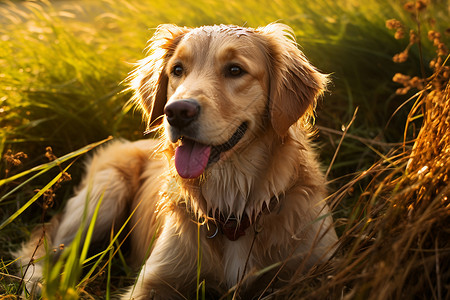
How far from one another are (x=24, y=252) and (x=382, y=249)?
2524 mm

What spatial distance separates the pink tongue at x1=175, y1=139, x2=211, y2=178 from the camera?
2379mm

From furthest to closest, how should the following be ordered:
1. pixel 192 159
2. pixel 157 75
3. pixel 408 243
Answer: pixel 157 75 → pixel 192 159 → pixel 408 243

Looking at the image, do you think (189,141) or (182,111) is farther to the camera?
(189,141)

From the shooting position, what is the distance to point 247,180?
8.68ft

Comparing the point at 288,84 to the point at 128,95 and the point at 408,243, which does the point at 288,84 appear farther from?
the point at 128,95

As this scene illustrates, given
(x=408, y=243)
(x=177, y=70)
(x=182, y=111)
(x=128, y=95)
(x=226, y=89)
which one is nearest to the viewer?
(x=408, y=243)

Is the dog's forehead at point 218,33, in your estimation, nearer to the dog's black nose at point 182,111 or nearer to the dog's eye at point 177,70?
the dog's eye at point 177,70

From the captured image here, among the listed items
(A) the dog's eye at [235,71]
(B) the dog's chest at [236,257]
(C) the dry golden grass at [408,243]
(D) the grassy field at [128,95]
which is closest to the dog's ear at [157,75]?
(A) the dog's eye at [235,71]

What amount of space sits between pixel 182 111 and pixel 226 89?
380 millimetres

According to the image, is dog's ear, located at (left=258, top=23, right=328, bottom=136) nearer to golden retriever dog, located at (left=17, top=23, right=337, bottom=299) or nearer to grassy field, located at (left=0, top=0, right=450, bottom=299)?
golden retriever dog, located at (left=17, top=23, right=337, bottom=299)

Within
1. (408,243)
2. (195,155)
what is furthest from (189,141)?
(408,243)

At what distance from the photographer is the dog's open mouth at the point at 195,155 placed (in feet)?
Answer: 7.82

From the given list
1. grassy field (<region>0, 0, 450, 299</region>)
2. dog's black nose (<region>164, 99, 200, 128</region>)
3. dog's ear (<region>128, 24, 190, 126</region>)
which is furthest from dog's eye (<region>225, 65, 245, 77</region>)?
grassy field (<region>0, 0, 450, 299</region>)

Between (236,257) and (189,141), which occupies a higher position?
(189,141)
